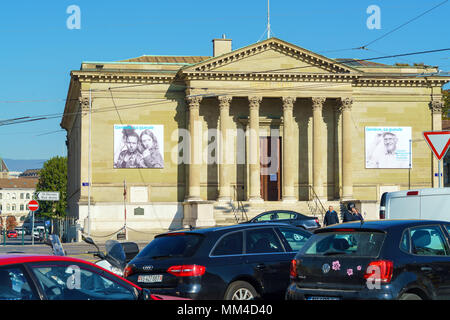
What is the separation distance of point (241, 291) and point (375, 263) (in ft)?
10.0

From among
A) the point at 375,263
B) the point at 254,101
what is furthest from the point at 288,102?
the point at 375,263

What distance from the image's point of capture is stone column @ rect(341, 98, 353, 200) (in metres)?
50.5

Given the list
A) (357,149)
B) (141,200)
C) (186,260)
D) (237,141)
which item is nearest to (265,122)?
(237,141)

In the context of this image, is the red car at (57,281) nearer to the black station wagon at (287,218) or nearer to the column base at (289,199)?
the black station wagon at (287,218)

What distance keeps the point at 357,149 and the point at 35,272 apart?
153ft

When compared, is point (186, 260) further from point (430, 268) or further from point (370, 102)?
point (370, 102)

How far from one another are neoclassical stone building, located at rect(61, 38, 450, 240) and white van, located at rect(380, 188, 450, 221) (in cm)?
2751

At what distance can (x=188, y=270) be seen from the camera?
1188cm

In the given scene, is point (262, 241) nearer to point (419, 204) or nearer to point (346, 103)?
point (419, 204)

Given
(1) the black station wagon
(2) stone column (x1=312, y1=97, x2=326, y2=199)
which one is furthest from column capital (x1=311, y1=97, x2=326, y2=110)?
(1) the black station wagon

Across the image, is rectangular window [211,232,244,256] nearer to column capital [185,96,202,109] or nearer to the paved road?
the paved road

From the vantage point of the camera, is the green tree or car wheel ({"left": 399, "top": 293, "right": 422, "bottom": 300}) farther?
the green tree
